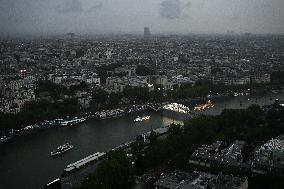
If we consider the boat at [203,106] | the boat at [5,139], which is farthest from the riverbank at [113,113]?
the boat at [203,106]

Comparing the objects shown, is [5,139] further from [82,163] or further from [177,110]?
[177,110]

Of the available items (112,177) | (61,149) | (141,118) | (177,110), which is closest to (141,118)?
(141,118)

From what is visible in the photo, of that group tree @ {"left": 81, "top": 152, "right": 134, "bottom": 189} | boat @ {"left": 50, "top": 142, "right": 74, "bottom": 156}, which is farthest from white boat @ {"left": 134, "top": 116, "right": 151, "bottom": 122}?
tree @ {"left": 81, "top": 152, "right": 134, "bottom": 189}

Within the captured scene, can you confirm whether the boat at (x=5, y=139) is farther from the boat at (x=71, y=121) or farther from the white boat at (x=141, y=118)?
the white boat at (x=141, y=118)

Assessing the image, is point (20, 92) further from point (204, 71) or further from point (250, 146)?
point (204, 71)

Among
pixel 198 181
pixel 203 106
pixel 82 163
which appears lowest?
pixel 203 106

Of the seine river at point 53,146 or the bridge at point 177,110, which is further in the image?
the bridge at point 177,110

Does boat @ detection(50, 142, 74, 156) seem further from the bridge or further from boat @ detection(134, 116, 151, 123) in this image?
the bridge

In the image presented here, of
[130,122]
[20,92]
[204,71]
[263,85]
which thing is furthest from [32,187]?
[204,71]
